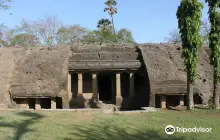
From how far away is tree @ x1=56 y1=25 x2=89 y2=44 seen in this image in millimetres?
42312

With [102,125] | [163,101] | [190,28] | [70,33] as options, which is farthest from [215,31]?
[70,33]

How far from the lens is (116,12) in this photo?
38688mm

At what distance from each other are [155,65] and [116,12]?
20.8 metres

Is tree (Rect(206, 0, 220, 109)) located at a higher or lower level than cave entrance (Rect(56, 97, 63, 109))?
higher

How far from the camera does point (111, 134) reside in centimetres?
1092

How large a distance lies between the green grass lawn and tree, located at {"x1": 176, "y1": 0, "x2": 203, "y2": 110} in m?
2.81

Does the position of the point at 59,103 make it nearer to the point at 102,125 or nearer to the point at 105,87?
the point at 105,87

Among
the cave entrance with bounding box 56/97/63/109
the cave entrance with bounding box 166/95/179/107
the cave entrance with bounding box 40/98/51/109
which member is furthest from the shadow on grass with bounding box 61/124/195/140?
the cave entrance with bounding box 166/95/179/107

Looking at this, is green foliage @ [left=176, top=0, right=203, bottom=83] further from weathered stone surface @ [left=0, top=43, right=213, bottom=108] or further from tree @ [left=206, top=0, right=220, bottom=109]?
weathered stone surface @ [left=0, top=43, right=213, bottom=108]

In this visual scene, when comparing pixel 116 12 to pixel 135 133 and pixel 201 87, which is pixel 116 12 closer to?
pixel 201 87

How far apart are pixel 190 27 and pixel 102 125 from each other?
7643mm

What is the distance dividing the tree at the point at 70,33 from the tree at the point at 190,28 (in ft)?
89.4

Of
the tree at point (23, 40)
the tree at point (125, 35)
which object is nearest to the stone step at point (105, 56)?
the tree at point (125, 35)

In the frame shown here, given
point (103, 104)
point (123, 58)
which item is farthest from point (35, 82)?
point (123, 58)
